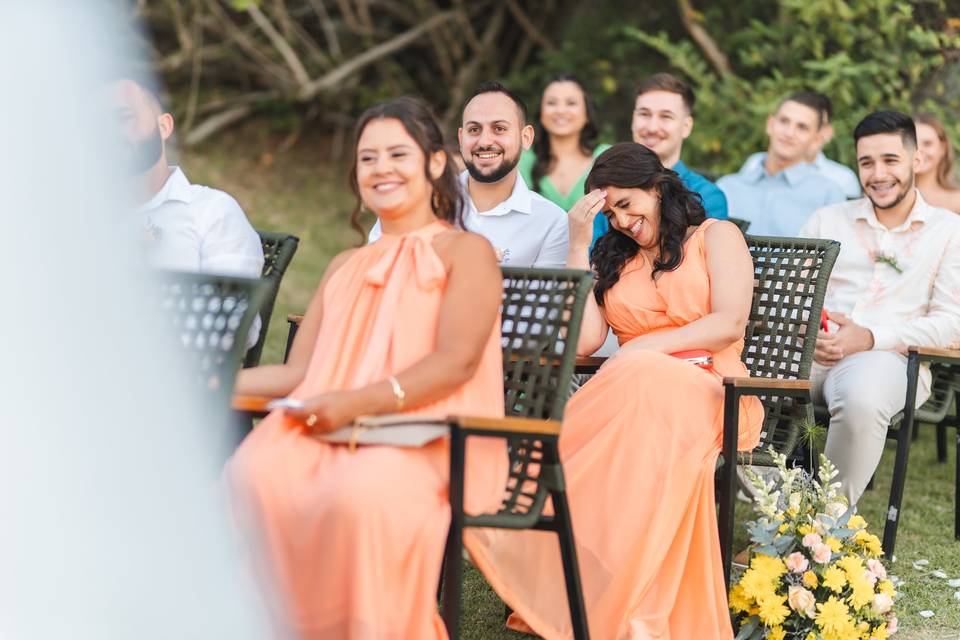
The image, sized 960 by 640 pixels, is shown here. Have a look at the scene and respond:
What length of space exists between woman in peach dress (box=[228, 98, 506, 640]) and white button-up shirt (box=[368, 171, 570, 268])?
118 cm

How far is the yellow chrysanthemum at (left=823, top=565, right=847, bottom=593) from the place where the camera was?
3.34 meters

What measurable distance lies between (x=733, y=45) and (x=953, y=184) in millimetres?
3444

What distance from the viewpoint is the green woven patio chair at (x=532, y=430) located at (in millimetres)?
2723

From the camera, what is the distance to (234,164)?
10.5 m

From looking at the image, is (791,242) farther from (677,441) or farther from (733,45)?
(733,45)

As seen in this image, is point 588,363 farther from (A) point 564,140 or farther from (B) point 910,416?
(A) point 564,140

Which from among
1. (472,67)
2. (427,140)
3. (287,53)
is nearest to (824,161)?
(427,140)

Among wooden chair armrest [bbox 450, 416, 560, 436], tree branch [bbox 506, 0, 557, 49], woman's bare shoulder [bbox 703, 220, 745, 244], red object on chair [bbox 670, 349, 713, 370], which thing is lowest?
wooden chair armrest [bbox 450, 416, 560, 436]

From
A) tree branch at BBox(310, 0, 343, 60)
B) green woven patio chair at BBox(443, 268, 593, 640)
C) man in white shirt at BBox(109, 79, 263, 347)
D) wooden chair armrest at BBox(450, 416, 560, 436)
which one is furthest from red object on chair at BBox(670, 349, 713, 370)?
tree branch at BBox(310, 0, 343, 60)

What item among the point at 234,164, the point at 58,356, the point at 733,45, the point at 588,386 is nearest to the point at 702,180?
the point at 588,386

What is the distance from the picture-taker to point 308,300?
8.37 metres

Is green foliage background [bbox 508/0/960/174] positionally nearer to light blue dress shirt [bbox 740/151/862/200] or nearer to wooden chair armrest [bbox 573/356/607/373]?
light blue dress shirt [bbox 740/151/862/200]

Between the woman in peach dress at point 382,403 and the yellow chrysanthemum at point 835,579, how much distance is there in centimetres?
103

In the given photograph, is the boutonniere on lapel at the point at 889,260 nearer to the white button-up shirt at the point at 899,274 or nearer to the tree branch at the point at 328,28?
the white button-up shirt at the point at 899,274
